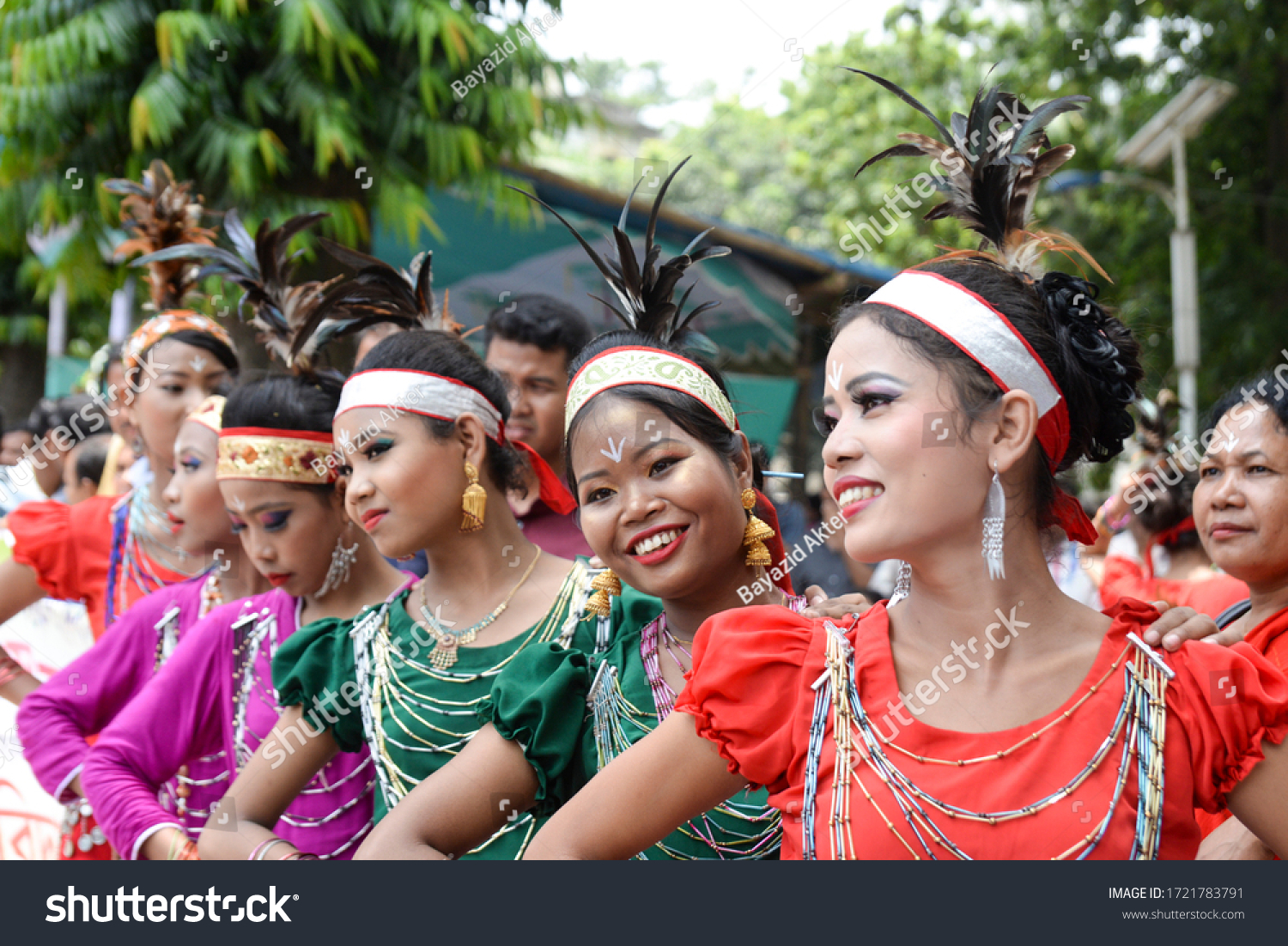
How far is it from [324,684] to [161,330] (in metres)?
2.15

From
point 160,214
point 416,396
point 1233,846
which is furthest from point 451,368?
point 160,214

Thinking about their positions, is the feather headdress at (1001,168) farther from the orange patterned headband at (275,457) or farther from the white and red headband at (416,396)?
the orange patterned headband at (275,457)

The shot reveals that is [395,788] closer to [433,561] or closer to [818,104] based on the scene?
[433,561]

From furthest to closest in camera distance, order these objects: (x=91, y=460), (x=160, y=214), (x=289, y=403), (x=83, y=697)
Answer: (x=91, y=460)
(x=160, y=214)
(x=83, y=697)
(x=289, y=403)

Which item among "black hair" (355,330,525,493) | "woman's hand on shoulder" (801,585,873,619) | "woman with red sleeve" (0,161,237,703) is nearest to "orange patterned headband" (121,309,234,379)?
"woman with red sleeve" (0,161,237,703)

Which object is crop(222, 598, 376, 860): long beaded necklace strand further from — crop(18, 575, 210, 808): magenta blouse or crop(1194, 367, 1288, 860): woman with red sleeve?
crop(1194, 367, 1288, 860): woman with red sleeve

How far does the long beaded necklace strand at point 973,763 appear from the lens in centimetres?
157

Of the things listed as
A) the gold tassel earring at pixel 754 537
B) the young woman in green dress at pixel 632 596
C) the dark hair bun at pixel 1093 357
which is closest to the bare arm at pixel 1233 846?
the dark hair bun at pixel 1093 357

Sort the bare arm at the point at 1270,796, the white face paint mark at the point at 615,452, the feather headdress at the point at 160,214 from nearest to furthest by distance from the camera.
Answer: the bare arm at the point at 1270,796
the white face paint mark at the point at 615,452
the feather headdress at the point at 160,214

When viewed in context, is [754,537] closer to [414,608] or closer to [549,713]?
[549,713]

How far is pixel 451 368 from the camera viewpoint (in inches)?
110

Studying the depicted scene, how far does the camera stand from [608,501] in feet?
7.43

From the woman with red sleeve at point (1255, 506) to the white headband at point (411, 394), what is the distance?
178 centimetres

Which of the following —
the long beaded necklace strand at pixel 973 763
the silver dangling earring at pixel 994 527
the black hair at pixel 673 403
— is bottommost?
the long beaded necklace strand at pixel 973 763
